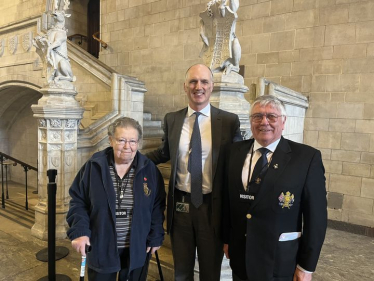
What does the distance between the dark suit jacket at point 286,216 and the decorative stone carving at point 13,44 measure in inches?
318

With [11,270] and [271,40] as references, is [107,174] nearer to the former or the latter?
[11,270]

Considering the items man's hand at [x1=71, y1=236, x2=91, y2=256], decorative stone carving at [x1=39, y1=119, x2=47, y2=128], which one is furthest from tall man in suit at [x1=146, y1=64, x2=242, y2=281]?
decorative stone carving at [x1=39, y1=119, x2=47, y2=128]

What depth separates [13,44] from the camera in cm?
762

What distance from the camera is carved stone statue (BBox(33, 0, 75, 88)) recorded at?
394 cm

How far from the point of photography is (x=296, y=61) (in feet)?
17.0

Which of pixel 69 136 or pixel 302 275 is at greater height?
pixel 69 136

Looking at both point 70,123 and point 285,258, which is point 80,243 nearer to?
point 285,258

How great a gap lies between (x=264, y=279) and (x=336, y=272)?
232 centimetres

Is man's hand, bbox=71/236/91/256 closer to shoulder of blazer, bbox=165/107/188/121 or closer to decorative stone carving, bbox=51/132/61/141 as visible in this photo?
shoulder of blazer, bbox=165/107/188/121

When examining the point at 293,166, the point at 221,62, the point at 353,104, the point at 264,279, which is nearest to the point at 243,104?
the point at 221,62

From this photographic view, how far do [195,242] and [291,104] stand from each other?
303 centimetres

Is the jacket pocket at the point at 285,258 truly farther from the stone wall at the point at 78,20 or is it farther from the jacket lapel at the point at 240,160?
the stone wall at the point at 78,20

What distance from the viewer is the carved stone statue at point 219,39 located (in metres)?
2.85

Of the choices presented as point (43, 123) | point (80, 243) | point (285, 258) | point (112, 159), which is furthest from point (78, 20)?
point (285, 258)
